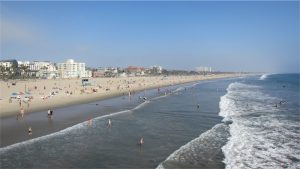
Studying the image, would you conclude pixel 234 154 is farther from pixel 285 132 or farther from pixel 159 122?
pixel 159 122

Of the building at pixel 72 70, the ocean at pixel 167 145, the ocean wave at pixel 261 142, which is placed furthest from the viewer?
the building at pixel 72 70

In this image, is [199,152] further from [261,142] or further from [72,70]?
[72,70]

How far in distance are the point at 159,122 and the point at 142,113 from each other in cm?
676

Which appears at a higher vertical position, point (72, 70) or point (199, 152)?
point (72, 70)

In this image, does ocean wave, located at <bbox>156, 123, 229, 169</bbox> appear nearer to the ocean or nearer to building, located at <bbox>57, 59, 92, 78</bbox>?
the ocean

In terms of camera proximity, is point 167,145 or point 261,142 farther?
point 261,142

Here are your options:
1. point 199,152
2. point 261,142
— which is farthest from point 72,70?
point 199,152

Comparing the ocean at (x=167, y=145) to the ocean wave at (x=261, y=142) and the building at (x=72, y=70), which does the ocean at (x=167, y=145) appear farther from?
the building at (x=72, y=70)

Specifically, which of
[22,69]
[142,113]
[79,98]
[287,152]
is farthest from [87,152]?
[22,69]

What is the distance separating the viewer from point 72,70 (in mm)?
160875

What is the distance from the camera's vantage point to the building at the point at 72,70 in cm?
14862

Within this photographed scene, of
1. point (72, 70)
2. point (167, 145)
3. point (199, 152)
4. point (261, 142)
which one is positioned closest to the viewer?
point (199, 152)

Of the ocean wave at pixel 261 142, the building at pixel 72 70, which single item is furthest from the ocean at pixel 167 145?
the building at pixel 72 70

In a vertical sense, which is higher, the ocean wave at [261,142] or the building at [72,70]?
the building at [72,70]
